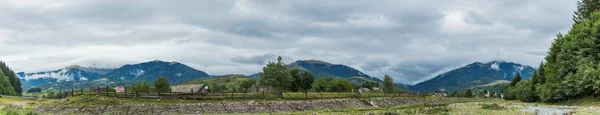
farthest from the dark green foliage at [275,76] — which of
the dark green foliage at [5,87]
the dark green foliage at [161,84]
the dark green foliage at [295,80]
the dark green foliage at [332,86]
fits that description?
the dark green foliage at [5,87]

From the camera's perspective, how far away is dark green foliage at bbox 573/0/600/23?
87188 mm

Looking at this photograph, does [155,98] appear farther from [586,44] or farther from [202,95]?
[586,44]

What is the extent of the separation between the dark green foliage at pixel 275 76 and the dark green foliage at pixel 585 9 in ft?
216

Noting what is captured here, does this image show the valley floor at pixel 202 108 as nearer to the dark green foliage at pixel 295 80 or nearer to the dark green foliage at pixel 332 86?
the dark green foliage at pixel 295 80

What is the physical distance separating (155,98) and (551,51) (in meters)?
73.6

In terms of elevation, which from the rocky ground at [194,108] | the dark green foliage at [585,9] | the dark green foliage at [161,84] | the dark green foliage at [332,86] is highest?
the dark green foliage at [585,9]

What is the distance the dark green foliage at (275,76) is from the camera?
107 metres

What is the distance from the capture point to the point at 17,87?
17800cm

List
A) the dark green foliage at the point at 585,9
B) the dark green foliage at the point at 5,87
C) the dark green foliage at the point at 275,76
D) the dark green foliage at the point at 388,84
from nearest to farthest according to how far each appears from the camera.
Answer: the dark green foliage at the point at 585,9 < the dark green foliage at the point at 275,76 < the dark green foliage at the point at 5,87 < the dark green foliage at the point at 388,84

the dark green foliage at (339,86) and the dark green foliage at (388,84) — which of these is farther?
the dark green foliage at (388,84)

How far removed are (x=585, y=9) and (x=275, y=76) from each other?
69.7 meters

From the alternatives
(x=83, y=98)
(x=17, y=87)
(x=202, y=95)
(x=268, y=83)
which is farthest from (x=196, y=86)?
(x=17, y=87)

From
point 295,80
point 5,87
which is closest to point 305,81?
point 295,80

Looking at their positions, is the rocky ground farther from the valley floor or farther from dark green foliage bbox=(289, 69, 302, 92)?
dark green foliage bbox=(289, 69, 302, 92)
